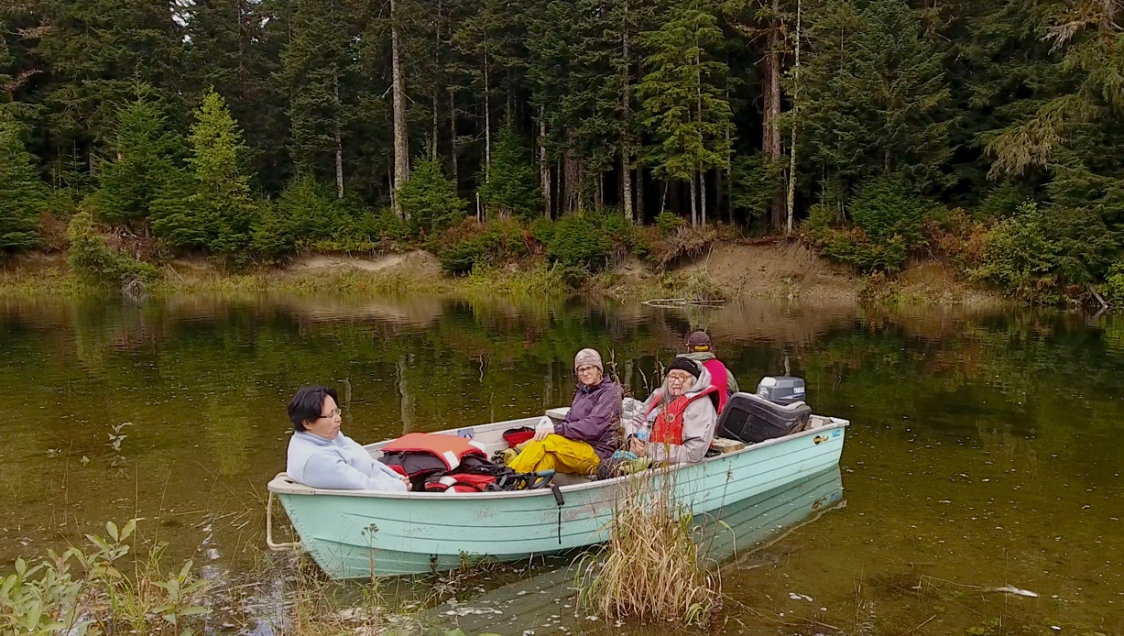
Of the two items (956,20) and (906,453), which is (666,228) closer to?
(956,20)

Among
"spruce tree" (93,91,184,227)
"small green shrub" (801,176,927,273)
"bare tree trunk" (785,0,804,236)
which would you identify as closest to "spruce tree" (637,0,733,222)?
"bare tree trunk" (785,0,804,236)

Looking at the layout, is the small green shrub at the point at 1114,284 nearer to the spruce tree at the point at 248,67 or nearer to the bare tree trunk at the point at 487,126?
the bare tree trunk at the point at 487,126

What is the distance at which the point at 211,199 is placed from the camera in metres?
35.4

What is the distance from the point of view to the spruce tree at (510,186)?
116 feet

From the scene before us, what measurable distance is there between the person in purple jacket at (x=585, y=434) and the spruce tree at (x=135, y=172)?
109 ft

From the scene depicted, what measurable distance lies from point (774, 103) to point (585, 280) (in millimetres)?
9860

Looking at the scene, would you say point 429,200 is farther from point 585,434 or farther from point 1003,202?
point 585,434

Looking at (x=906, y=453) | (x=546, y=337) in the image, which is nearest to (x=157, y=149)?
(x=546, y=337)

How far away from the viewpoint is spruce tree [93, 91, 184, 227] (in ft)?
116

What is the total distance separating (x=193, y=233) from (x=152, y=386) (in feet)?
76.9

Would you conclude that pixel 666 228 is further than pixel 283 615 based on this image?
Yes

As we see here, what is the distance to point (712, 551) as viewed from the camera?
22.0ft

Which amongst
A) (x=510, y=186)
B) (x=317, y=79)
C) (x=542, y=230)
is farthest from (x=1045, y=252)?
(x=317, y=79)

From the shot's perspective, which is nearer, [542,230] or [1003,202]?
[1003,202]
